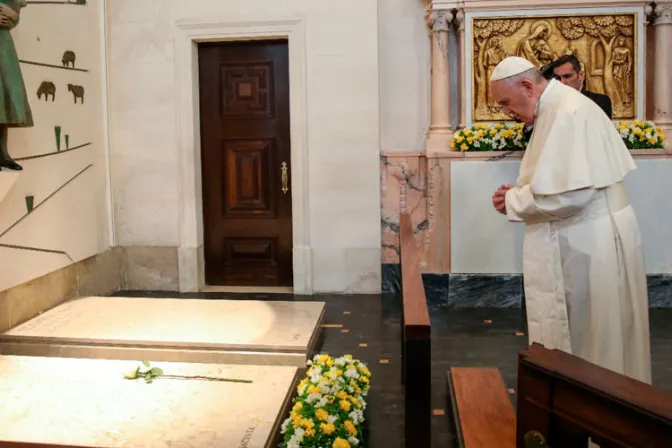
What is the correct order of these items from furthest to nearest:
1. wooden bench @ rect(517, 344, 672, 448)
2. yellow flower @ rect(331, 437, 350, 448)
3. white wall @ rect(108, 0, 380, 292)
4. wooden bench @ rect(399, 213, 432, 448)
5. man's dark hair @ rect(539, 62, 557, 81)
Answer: white wall @ rect(108, 0, 380, 292) < man's dark hair @ rect(539, 62, 557, 81) < yellow flower @ rect(331, 437, 350, 448) < wooden bench @ rect(399, 213, 432, 448) < wooden bench @ rect(517, 344, 672, 448)

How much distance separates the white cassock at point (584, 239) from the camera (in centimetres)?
289

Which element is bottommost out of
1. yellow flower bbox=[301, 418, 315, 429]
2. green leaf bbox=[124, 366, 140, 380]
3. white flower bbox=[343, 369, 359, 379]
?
green leaf bbox=[124, 366, 140, 380]

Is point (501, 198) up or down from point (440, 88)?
down

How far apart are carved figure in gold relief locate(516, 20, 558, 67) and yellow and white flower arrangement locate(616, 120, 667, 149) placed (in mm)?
870

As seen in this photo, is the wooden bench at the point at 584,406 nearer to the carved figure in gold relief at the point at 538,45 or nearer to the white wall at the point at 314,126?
the white wall at the point at 314,126

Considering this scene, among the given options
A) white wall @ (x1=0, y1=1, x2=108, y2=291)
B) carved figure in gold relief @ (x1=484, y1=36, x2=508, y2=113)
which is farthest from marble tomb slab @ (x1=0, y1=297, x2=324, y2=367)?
carved figure in gold relief @ (x1=484, y1=36, x2=508, y2=113)

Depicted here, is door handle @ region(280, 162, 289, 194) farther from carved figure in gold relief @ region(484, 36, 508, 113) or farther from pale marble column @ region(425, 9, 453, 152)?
carved figure in gold relief @ region(484, 36, 508, 113)

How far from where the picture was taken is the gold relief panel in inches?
222

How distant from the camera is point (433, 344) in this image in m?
4.61

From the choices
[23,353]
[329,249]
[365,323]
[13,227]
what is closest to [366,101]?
[329,249]

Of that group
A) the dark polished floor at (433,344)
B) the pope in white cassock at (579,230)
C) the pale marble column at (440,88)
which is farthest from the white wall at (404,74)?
the pope in white cassock at (579,230)

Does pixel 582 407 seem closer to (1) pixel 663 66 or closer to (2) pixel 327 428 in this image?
(2) pixel 327 428

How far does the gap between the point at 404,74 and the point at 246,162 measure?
5.75 ft

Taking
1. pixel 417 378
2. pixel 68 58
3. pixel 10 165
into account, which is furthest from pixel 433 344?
pixel 68 58
